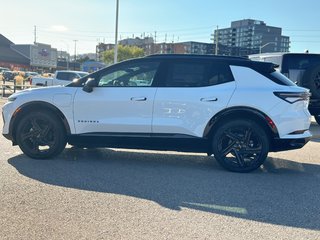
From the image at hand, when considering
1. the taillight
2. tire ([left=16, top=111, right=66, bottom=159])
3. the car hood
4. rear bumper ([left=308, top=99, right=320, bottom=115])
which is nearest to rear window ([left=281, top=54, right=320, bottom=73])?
rear bumper ([left=308, top=99, right=320, bottom=115])

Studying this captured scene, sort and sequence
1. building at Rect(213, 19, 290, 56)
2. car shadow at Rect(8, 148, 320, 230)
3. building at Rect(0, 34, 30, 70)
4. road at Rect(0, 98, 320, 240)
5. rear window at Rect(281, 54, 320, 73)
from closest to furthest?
road at Rect(0, 98, 320, 240) → car shadow at Rect(8, 148, 320, 230) → rear window at Rect(281, 54, 320, 73) → building at Rect(0, 34, 30, 70) → building at Rect(213, 19, 290, 56)

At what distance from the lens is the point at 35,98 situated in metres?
6.16

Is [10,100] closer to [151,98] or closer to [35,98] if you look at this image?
[35,98]

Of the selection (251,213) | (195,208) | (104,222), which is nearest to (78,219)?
(104,222)

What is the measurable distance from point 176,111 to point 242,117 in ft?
3.31

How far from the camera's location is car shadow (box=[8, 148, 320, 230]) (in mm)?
4242

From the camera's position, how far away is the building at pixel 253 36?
300ft

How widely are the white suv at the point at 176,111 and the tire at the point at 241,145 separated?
1 centimetres

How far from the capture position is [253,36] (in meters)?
91.4

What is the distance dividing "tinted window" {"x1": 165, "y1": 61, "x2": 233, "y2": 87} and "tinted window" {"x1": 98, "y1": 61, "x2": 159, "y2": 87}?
0.30 metres

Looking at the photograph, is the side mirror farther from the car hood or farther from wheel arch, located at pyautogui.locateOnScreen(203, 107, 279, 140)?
wheel arch, located at pyautogui.locateOnScreen(203, 107, 279, 140)

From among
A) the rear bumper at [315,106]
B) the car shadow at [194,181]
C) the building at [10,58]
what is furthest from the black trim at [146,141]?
the building at [10,58]

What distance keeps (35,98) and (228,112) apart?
3.05 meters

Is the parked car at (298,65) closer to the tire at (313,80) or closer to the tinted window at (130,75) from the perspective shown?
the tire at (313,80)
